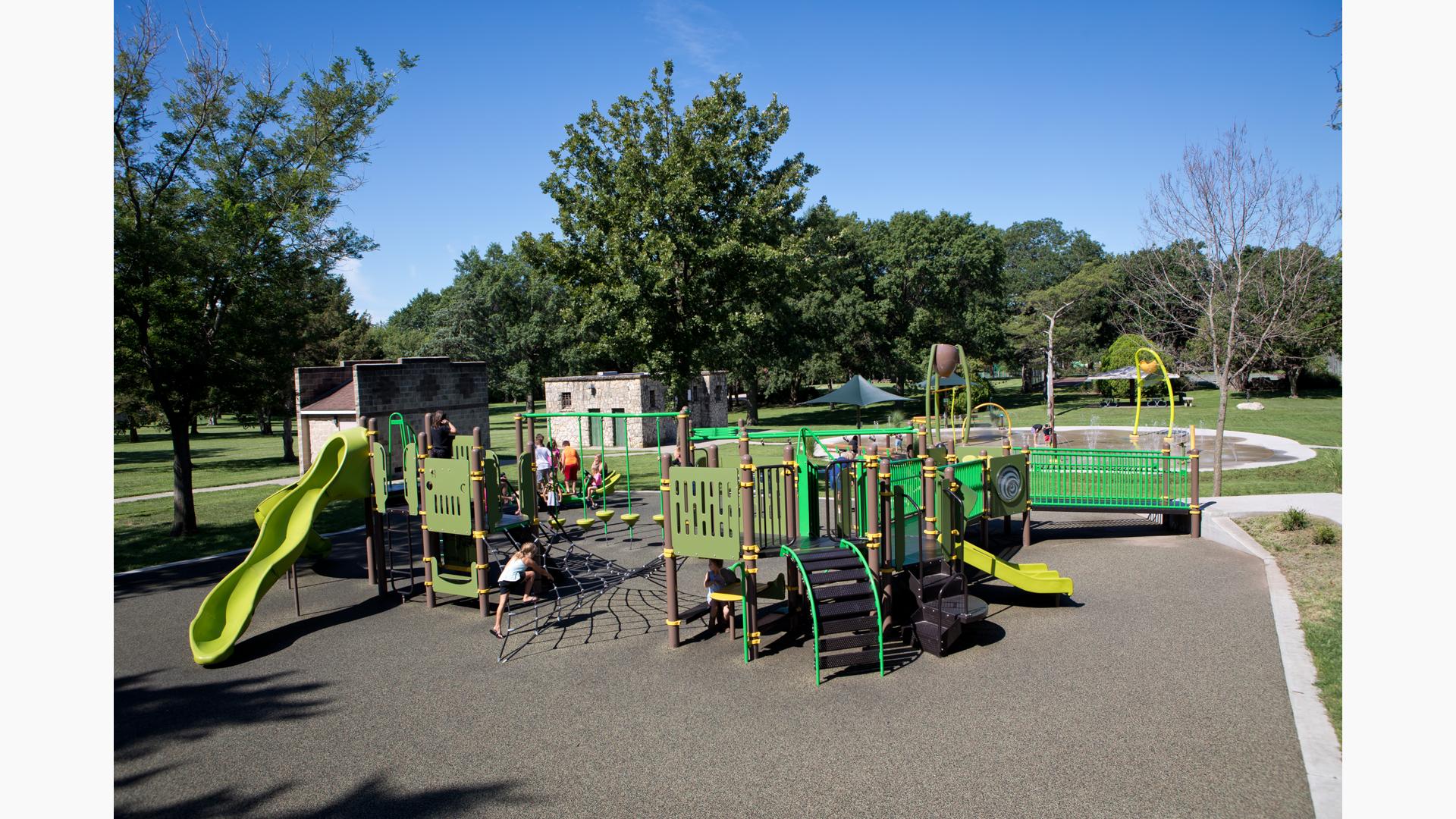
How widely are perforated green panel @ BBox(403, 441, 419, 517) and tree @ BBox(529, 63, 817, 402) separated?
15.8 m

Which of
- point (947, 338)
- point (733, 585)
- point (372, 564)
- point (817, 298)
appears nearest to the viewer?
point (733, 585)

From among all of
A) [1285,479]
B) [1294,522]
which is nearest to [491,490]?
[1294,522]

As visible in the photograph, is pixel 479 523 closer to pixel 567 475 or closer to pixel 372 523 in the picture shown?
pixel 372 523

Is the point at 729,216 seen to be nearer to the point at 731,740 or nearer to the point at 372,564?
the point at 372,564

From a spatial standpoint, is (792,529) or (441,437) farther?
(441,437)

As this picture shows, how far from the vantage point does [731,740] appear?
7059mm

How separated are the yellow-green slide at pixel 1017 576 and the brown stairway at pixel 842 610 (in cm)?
228

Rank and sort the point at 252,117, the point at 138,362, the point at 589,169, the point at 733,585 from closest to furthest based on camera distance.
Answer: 1. the point at 733,585
2. the point at 138,362
3. the point at 252,117
4. the point at 589,169

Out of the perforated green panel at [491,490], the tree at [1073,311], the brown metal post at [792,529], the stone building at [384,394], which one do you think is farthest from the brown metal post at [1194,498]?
the tree at [1073,311]

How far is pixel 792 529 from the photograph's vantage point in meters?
10.2

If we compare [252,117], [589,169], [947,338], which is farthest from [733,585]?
[947,338]

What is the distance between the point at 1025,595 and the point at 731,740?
6094 millimetres

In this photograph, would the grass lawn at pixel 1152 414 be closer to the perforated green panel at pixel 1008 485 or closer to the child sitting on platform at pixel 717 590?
the perforated green panel at pixel 1008 485

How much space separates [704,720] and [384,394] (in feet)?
74.1
